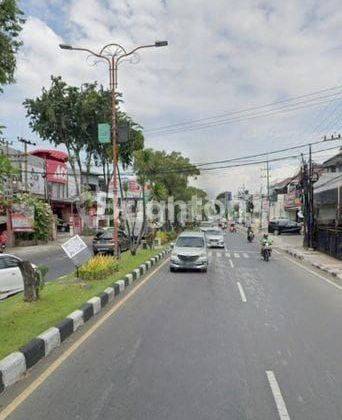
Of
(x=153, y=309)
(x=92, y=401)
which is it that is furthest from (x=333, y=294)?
(x=92, y=401)

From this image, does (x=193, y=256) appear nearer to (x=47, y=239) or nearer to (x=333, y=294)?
(x=333, y=294)

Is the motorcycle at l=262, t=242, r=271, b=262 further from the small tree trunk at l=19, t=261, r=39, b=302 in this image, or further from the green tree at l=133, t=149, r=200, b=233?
the green tree at l=133, t=149, r=200, b=233

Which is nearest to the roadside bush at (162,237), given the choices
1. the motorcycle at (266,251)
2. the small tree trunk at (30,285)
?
the motorcycle at (266,251)

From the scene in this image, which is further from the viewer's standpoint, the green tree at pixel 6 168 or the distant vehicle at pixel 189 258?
the distant vehicle at pixel 189 258

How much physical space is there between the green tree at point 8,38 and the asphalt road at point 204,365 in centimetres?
545

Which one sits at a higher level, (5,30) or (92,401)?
(5,30)

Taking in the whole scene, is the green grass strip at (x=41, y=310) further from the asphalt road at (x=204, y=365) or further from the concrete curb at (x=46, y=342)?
the asphalt road at (x=204, y=365)

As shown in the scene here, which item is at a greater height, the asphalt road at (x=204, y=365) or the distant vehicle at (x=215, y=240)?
the distant vehicle at (x=215, y=240)

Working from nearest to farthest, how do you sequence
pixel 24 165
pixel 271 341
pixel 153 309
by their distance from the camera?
1. pixel 271 341
2. pixel 153 309
3. pixel 24 165

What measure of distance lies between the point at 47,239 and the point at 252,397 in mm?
39339

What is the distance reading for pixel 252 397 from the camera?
600 centimetres

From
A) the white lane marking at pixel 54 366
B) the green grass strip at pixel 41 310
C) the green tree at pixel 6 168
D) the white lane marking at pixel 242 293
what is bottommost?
the white lane marking at pixel 242 293

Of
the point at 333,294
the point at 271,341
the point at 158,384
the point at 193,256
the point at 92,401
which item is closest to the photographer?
the point at 92,401

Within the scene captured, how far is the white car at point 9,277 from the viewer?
1425 centimetres
